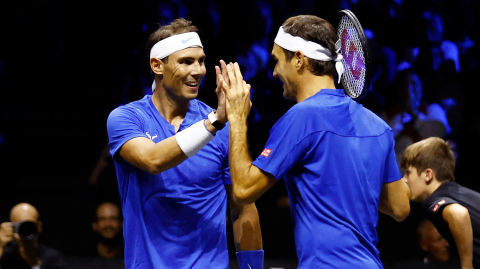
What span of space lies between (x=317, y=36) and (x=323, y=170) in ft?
1.54

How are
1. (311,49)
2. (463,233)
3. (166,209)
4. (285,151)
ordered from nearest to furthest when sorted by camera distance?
(285,151) < (311,49) < (166,209) < (463,233)

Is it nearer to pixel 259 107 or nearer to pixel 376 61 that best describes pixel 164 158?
pixel 259 107

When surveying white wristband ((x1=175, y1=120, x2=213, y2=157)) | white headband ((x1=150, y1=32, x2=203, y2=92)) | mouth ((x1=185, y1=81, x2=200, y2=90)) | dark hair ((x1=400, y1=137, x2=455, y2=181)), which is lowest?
dark hair ((x1=400, y1=137, x2=455, y2=181))

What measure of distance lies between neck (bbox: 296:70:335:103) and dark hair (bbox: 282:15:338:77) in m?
0.02

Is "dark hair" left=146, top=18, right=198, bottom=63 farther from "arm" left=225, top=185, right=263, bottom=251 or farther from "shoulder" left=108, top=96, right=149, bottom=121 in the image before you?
"arm" left=225, top=185, right=263, bottom=251

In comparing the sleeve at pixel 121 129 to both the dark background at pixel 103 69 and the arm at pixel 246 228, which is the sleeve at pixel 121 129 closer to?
the arm at pixel 246 228

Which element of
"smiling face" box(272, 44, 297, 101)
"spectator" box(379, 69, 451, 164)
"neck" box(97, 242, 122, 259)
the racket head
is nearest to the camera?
the racket head

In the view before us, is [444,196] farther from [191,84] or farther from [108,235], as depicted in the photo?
[108,235]

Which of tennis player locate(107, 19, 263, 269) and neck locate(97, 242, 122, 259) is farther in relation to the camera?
neck locate(97, 242, 122, 259)

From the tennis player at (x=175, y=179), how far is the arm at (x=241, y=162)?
0.24 ft

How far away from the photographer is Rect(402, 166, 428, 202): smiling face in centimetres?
311

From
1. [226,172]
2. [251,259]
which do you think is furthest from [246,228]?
[226,172]

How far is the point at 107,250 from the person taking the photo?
14.6 feet

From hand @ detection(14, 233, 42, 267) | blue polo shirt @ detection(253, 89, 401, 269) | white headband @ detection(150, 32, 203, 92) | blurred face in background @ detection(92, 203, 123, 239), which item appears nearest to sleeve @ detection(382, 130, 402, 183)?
blue polo shirt @ detection(253, 89, 401, 269)
